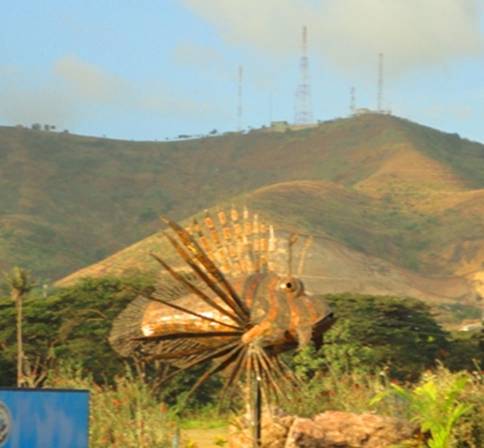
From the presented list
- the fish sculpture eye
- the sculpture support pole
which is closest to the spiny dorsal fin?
the fish sculpture eye

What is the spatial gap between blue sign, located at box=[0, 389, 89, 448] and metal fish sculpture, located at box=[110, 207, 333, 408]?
3.56 m

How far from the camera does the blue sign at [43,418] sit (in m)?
11.2

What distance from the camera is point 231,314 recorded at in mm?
15336

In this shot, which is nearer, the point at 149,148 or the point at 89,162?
the point at 89,162

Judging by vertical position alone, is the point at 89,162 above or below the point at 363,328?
above

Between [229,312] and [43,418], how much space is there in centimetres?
429

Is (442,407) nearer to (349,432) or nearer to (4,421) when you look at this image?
(349,432)

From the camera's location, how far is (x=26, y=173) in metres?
138

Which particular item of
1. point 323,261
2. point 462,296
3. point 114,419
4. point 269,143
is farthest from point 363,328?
point 269,143

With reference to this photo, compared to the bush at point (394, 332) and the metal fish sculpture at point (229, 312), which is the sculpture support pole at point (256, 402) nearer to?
the metal fish sculpture at point (229, 312)

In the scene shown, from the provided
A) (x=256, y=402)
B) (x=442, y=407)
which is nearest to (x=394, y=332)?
(x=442, y=407)

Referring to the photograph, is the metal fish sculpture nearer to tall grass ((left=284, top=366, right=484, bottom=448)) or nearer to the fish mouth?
the fish mouth

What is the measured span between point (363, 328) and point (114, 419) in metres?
20.7

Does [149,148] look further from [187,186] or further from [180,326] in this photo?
[180,326]
